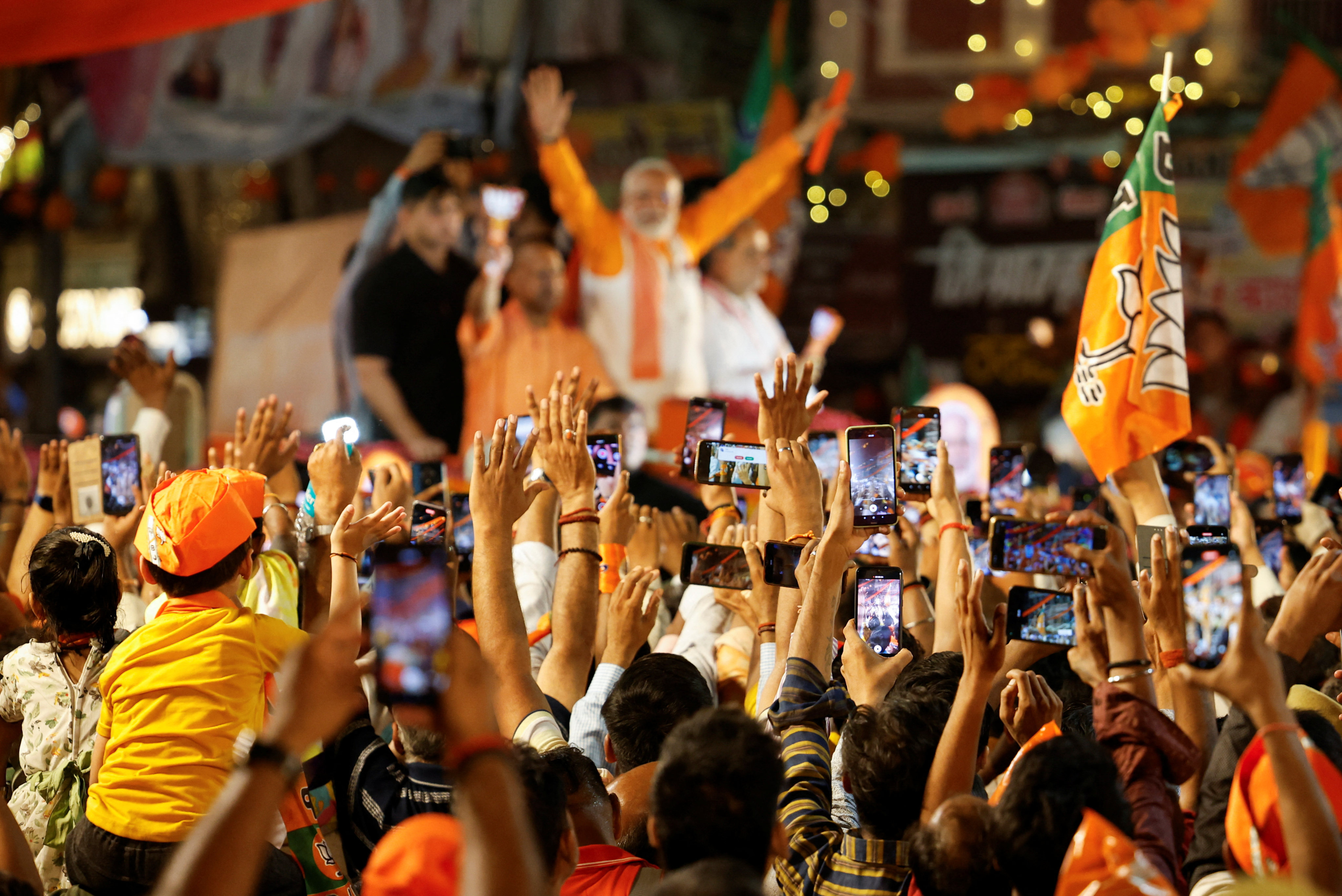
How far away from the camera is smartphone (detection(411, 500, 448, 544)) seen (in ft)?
11.0

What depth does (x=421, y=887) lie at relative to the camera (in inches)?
66.2

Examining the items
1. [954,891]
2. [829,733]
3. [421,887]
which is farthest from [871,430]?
[421,887]

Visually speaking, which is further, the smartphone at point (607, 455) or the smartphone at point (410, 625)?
the smartphone at point (607, 455)

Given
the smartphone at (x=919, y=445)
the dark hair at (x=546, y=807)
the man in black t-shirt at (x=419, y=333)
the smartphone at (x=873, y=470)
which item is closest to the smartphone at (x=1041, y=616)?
the smartphone at (x=873, y=470)

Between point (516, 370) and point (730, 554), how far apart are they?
801 centimetres

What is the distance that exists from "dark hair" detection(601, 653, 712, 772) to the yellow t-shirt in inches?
28.0

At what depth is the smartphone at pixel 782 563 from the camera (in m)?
2.82

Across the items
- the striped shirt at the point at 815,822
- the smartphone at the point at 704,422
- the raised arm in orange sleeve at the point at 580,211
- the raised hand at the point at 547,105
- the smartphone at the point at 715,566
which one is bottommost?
the striped shirt at the point at 815,822

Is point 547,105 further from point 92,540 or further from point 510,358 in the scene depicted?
point 92,540

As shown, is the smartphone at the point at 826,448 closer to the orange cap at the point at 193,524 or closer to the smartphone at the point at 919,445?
the smartphone at the point at 919,445

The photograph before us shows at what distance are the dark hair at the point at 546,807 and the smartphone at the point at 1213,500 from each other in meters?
3.11

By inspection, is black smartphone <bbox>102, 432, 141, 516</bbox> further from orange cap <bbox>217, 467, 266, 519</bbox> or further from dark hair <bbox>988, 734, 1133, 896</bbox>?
dark hair <bbox>988, 734, 1133, 896</bbox>

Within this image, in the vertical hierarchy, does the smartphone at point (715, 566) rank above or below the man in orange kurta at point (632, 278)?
below

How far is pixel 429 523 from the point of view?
11.2 ft
